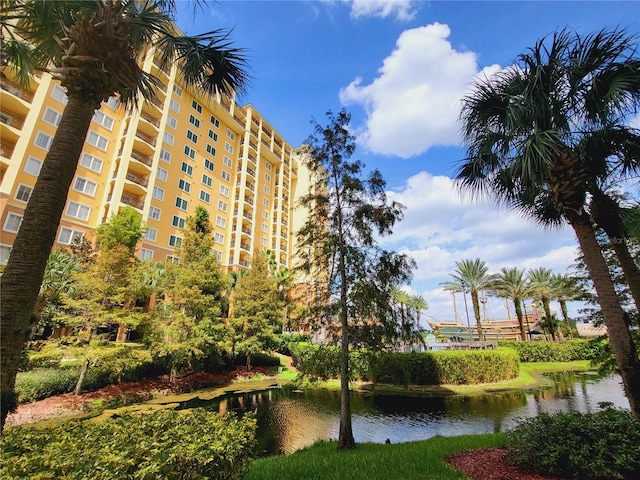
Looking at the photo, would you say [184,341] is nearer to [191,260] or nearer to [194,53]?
[191,260]

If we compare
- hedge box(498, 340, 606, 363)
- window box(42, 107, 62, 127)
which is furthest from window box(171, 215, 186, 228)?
hedge box(498, 340, 606, 363)

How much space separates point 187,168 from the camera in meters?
41.1

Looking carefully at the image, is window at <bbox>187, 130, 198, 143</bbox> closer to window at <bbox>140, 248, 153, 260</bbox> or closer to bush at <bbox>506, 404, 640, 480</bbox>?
window at <bbox>140, 248, 153, 260</bbox>

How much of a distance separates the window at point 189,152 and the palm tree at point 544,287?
4772 centimetres

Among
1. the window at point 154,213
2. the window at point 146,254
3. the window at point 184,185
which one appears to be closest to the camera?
the window at point 146,254

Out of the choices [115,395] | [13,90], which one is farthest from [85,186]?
[115,395]

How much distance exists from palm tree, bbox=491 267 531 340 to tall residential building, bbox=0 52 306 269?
30.7 m

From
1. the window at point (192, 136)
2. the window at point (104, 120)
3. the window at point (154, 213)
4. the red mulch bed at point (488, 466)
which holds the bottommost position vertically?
the red mulch bed at point (488, 466)

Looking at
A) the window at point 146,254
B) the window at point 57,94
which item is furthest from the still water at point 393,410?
the window at point 57,94

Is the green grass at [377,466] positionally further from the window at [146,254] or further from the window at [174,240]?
the window at [174,240]

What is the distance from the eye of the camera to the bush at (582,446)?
5.52 m

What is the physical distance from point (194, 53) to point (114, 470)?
300 inches

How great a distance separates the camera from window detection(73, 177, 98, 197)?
97.9ft

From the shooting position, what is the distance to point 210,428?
408cm
